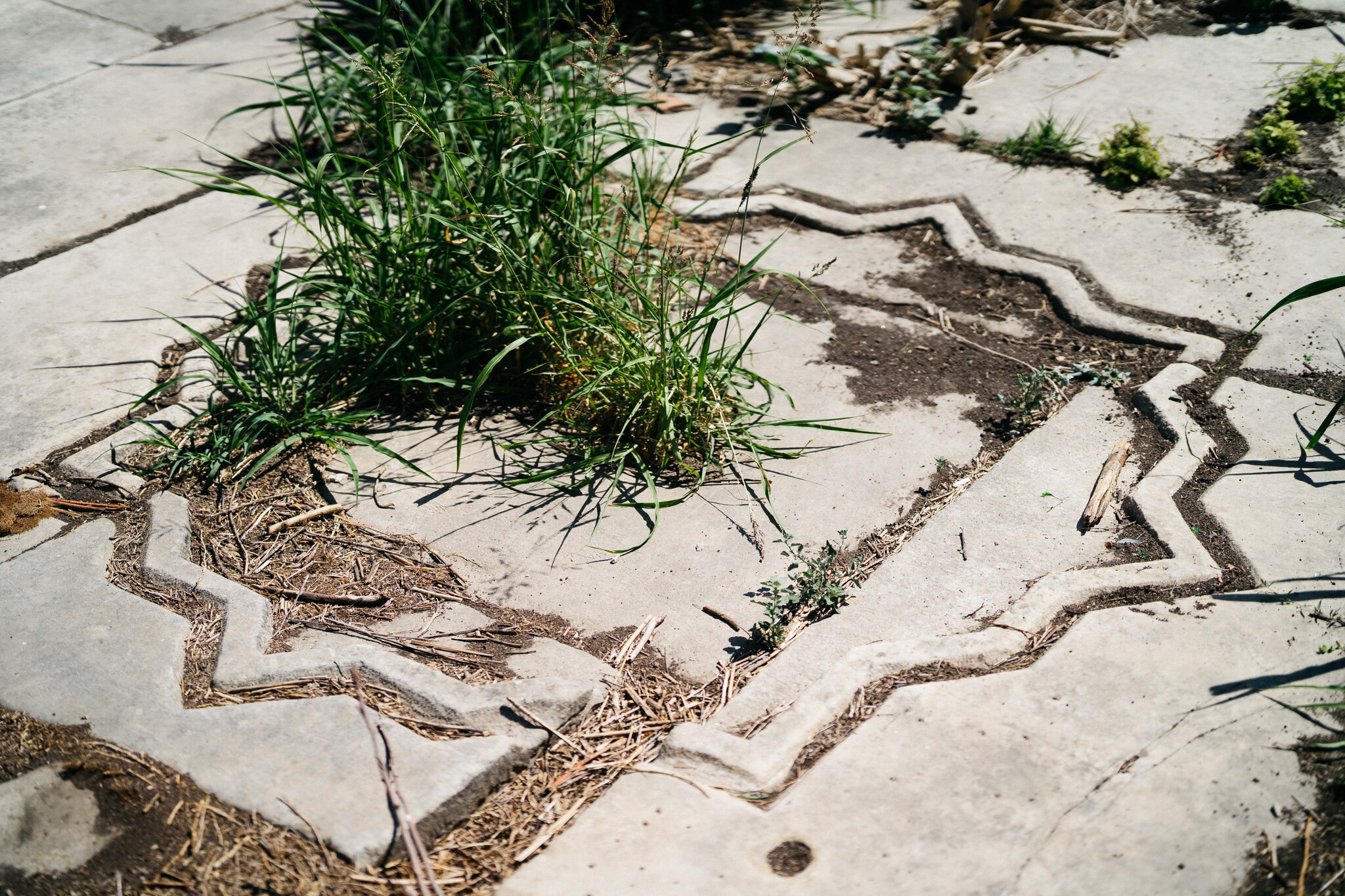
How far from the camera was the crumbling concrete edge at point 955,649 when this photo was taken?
1688 millimetres

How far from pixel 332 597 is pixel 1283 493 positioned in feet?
7.00

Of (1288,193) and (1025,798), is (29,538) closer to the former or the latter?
(1025,798)

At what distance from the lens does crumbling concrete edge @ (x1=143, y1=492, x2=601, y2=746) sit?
1776 millimetres

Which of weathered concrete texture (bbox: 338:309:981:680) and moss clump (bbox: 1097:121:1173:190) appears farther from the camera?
moss clump (bbox: 1097:121:1173:190)

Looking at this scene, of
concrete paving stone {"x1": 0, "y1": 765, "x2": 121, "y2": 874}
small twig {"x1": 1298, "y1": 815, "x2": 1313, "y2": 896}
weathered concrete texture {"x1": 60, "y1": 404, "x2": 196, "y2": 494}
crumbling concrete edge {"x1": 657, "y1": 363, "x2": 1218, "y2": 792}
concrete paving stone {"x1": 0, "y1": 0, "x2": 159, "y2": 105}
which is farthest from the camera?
concrete paving stone {"x1": 0, "y1": 0, "x2": 159, "y2": 105}

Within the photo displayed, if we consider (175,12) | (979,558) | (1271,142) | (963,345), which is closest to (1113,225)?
(1271,142)

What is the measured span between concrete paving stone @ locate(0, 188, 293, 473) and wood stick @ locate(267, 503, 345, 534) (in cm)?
66

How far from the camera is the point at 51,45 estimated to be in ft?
14.1

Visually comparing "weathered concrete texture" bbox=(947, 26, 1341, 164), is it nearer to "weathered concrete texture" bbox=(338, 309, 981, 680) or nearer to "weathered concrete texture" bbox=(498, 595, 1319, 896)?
"weathered concrete texture" bbox=(338, 309, 981, 680)

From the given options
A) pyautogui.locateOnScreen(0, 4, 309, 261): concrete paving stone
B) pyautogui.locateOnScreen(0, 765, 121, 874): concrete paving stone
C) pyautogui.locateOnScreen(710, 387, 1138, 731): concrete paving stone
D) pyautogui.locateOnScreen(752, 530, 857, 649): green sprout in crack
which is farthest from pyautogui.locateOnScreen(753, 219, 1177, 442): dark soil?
pyautogui.locateOnScreen(0, 4, 309, 261): concrete paving stone

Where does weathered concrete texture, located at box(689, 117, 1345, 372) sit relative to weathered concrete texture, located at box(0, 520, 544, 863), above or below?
above

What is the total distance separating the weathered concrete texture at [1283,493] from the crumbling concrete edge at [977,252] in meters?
0.24

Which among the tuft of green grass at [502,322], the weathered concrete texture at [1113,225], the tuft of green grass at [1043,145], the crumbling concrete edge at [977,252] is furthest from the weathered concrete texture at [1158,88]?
the tuft of green grass at [502,322]

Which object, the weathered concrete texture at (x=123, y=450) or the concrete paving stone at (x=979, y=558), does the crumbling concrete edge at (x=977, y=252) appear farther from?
the weathered concrete texture at (x=123, y=450)
